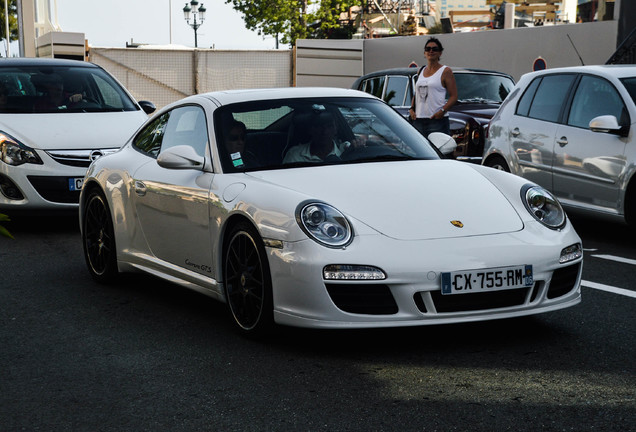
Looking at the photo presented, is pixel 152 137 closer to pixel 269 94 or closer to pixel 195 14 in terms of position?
pixel 269 94

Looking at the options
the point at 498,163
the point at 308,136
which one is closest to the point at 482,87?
the point at 498,163

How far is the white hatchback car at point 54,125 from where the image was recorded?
9.30 metres

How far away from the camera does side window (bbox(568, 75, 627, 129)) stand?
8617 mm

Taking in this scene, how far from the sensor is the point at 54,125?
9.74 meters

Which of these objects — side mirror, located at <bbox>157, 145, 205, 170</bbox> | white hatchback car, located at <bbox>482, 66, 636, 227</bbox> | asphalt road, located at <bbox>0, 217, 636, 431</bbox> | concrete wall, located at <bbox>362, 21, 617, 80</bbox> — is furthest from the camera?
concrete wall, located at <bbox>362, 21, 617, 80</bbox>

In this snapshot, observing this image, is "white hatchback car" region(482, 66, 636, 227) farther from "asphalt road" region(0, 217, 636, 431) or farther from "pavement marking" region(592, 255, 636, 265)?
"asphalt road" region(0, 217, 636, 431)

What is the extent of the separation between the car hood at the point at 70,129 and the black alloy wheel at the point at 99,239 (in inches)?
95.3

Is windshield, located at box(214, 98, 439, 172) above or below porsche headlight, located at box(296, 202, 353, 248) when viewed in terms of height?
above

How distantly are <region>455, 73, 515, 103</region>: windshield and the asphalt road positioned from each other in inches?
303

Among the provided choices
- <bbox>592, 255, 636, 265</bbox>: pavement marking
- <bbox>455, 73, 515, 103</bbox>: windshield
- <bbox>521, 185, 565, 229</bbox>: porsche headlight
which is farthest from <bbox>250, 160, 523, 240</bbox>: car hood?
<bbox>455, 73, 515, 103</bbox>: windshield

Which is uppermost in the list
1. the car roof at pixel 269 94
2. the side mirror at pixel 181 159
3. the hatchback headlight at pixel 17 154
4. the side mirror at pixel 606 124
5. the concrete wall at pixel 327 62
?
the car roof at pixel 269 94

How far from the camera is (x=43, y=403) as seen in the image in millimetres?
4234

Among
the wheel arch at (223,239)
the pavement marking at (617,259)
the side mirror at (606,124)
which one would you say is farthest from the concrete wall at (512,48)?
the wheel arch at (223,239)

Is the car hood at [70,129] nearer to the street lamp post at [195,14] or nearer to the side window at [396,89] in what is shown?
the side window at [396,89]
